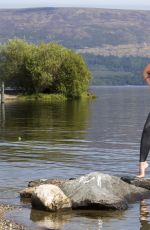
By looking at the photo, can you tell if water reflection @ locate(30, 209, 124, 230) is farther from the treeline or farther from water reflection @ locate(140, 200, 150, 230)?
the treeline

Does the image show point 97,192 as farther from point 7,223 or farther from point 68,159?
point 68,159

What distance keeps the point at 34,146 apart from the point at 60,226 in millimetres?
16738

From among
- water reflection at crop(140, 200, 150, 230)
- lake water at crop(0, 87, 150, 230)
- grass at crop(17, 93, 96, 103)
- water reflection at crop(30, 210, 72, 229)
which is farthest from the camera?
grass at crop(17, 93, 96, 103)

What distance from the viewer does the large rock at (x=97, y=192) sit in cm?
1527

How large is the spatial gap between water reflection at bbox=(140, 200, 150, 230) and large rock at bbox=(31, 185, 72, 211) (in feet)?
6.17

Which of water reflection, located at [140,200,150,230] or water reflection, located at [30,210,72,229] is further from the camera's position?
water reflection, located at [30,210,72,229]

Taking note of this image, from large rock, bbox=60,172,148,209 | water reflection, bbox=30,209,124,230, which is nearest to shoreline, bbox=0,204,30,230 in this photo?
water reflection, bbox=30,209,124,230

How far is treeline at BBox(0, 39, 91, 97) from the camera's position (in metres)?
111

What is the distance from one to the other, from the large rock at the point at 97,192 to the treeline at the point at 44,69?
93432mm

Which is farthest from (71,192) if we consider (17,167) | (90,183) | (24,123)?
(24,123)

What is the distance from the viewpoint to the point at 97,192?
1532cm

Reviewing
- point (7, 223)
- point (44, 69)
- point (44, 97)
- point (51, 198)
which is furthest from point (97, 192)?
point (44, 69)

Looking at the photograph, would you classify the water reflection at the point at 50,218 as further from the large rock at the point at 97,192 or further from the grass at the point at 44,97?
the grass at the point at 44,97

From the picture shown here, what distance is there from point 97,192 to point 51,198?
1.19m
